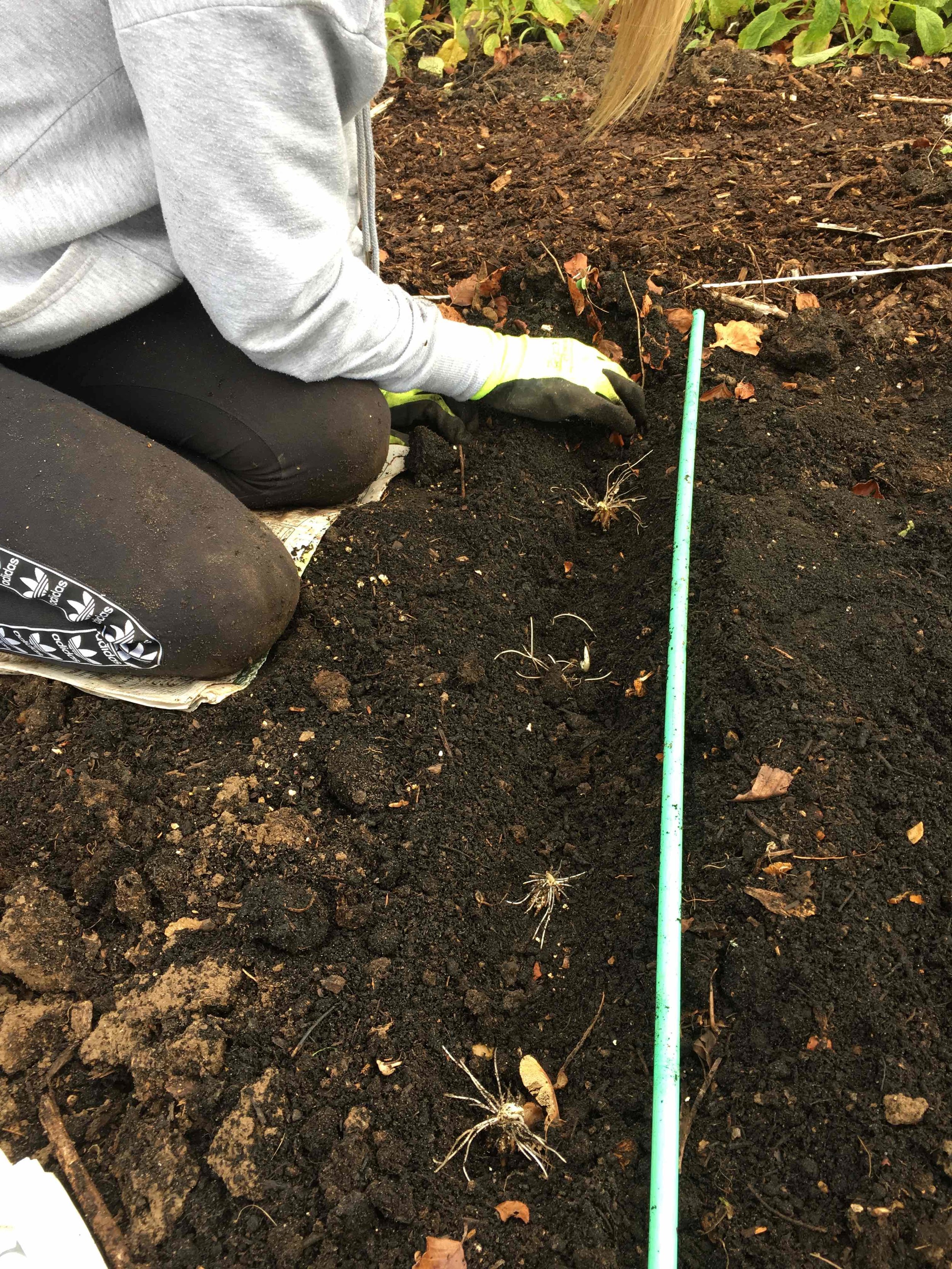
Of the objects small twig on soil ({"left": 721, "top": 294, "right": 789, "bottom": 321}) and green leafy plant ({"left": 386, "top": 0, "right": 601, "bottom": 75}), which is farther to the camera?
green leafy plant ({"left": 386, "top": 0, "right": 601, "bottom": 75})

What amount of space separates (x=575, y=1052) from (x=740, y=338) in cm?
189

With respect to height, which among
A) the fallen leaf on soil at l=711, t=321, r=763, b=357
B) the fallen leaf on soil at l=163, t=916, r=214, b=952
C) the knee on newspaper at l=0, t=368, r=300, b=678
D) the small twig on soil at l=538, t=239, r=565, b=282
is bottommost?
the fallen leaf on soil at l=711, t=321, r=763, b=357

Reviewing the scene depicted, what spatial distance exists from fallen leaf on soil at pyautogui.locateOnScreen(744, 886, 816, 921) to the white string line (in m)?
1.82

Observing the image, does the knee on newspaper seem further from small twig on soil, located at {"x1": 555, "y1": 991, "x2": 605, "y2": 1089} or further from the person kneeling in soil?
small twig on soil, located at {"x1": 555, "y1": 991, "x2": 605, "y2": 1089}

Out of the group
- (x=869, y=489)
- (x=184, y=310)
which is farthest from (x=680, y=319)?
(x=184, y=310)

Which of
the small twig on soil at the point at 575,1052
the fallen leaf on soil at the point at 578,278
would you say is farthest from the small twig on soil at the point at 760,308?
the small twig on soil at the point at 575,1052

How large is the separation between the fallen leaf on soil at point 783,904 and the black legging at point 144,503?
41.0 inches

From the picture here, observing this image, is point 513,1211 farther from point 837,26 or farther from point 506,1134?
point 837,26

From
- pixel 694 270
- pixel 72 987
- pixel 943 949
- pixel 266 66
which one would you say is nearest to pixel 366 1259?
pixel 72 987

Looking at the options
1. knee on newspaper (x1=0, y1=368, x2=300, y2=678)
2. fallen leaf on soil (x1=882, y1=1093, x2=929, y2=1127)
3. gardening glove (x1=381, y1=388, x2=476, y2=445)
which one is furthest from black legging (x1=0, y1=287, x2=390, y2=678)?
fallen leaf on soil (x1=882, y1=1093, x2=929, y2=1127)

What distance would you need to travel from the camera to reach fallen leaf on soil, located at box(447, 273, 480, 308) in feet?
8.73

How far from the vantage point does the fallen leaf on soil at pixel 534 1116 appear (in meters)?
1.32

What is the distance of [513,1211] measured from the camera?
4.04 ft

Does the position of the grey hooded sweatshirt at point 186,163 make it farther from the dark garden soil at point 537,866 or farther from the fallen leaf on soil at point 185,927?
the fallen leaf on soil at point 185,927
